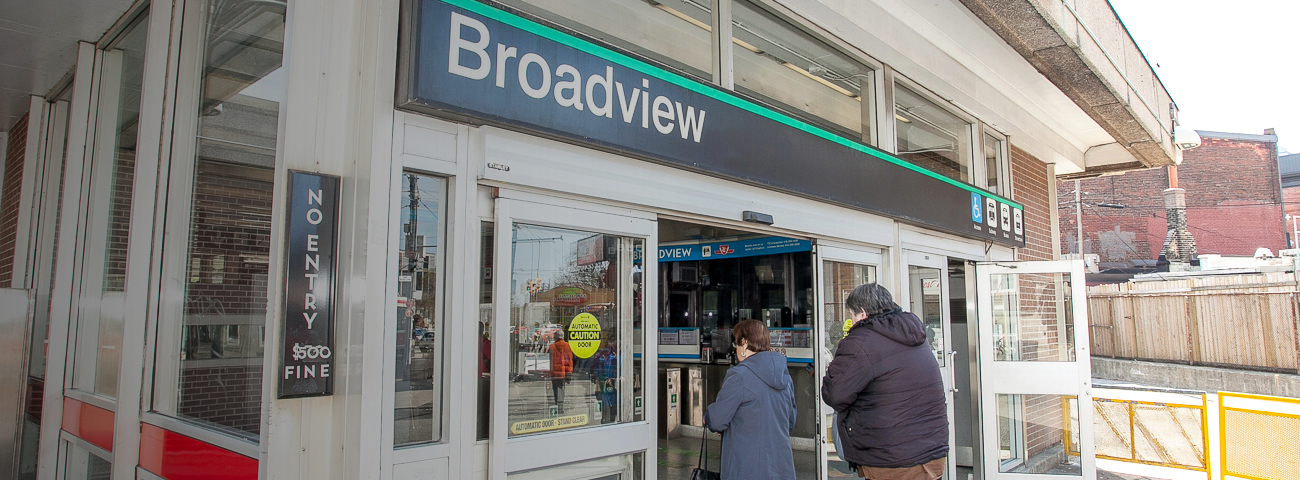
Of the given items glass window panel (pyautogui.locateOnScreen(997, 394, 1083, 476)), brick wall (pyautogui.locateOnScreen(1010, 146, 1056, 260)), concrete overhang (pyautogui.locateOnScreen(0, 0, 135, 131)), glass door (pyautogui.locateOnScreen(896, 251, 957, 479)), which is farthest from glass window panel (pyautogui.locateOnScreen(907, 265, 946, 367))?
concrete overhang (pyautogui.locateOnScreen(0, 0, 135, 131))

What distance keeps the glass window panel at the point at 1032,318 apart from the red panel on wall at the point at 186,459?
622cm

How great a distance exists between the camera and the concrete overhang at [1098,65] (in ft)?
16.6

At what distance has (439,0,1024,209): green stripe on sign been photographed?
9.99ft

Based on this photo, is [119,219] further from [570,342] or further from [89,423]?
[570,342]

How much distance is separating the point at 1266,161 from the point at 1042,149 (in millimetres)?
31443

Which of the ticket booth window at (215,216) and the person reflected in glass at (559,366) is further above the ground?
the ticket booth window at (215,216)

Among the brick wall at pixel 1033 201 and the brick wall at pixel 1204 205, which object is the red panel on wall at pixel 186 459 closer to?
the brick wall at pixel 1033 201

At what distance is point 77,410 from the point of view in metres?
4.73

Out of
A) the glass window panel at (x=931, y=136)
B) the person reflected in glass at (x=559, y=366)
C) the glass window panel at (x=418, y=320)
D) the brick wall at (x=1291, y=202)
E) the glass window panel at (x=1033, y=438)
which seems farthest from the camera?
the brick wall at (x=1291, y=202)

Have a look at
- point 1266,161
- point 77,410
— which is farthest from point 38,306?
point 1266,161

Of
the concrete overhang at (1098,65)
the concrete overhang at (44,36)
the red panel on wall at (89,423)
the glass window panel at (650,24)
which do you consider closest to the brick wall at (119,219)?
the red panel on wall at (89,423)

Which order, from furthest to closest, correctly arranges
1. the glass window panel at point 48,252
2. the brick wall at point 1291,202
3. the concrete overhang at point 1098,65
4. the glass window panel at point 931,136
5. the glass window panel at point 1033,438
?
the brick wall at point 1291,202 → the glass window panel at point 1033,438 → the glass window panel at point 931,136 → the glass window panel at point 48,252 → the concrete overhang at point 1098,65

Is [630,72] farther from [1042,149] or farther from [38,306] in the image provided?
[1042,149]

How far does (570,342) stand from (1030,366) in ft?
16.4
